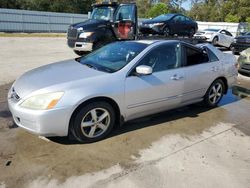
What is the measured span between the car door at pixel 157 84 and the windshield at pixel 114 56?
22 cm

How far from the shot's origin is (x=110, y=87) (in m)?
4.01

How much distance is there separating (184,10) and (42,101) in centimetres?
6142

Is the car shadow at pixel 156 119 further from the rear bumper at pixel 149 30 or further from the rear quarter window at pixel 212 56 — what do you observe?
the rear bumper at pixel 149 30

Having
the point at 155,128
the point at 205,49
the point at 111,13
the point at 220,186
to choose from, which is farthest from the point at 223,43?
the point at 220,186

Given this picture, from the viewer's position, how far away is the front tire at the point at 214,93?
5664 millimetres

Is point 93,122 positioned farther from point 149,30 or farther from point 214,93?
point 149,30

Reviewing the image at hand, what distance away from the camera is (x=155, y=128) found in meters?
4.63

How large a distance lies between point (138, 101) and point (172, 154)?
39.5 inches

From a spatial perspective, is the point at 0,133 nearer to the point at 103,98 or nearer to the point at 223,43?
the point at 103,98

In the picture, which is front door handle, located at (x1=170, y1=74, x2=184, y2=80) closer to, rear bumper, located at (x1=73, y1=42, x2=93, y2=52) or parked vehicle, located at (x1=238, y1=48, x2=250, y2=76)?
parked vehicle, located at (x1=238, y1=48, x2=250, y2=76)

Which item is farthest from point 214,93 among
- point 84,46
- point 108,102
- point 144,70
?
A: point 84,46

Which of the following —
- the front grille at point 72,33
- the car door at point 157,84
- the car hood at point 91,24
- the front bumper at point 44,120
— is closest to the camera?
the front bumper at point 44,120

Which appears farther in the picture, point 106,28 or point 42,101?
point 106,28

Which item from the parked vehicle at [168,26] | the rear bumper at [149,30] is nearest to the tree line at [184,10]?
the parked vehicle at [168,26]
